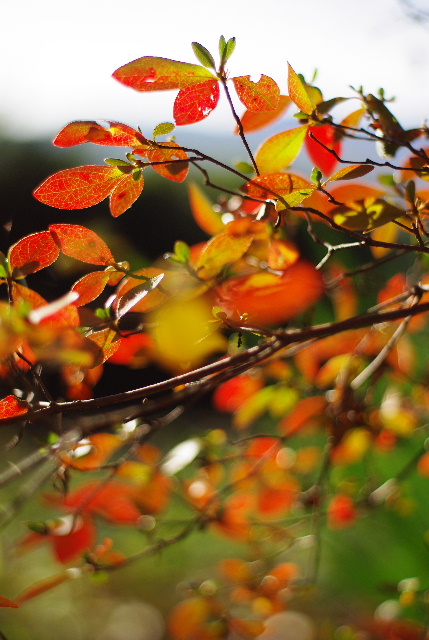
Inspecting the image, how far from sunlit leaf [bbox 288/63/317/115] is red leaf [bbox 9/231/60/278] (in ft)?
0.84

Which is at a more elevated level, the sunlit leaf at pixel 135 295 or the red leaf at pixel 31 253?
the red leaf at pixel 31 253

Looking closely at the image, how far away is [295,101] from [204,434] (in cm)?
65

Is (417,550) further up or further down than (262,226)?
further down

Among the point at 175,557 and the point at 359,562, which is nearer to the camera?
the point at 359,562

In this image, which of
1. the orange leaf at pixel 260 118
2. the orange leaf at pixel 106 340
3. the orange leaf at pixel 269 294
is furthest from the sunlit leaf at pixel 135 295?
the orange leaf at pixel 260 118

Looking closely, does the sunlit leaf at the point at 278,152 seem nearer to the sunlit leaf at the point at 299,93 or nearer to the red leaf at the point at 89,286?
the sunlit leaf at the point at 299,93

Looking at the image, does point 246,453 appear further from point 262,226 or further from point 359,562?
point 359,562

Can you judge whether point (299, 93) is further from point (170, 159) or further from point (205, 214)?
point (205, 214)

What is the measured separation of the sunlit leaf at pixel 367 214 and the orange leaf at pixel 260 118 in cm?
15

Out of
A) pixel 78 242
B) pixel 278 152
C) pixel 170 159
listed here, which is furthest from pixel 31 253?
pixel 278 152

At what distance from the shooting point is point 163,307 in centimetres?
54

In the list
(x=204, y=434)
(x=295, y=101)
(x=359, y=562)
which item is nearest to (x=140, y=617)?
(x=359, y=562)

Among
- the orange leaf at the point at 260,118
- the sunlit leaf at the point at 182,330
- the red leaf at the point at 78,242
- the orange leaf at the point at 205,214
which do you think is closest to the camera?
the sunlit leaf at the point at 182,330

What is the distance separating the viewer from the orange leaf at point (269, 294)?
0.62 m
